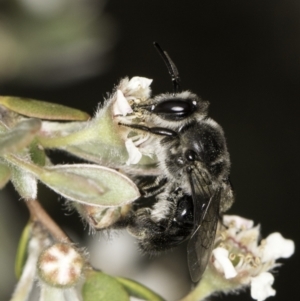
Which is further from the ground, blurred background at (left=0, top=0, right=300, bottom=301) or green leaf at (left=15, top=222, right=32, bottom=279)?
green leaf at (left=15, top=222, right=32, bottom=279)

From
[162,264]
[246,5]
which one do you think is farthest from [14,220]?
[246,5]

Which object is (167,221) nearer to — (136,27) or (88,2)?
(88,2)

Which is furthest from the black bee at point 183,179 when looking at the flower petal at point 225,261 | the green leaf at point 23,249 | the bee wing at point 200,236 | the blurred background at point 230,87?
the blurred background at point 230,87

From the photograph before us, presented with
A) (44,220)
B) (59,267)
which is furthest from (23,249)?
(59,267)

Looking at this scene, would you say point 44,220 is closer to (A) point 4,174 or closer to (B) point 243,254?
(A) point 4,174

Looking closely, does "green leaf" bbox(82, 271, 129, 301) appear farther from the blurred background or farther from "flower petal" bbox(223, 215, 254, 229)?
the blurred background

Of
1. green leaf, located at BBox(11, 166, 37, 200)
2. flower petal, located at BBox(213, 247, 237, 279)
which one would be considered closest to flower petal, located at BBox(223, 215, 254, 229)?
flower petal, located at BBox(213, 247, 237, 279)
